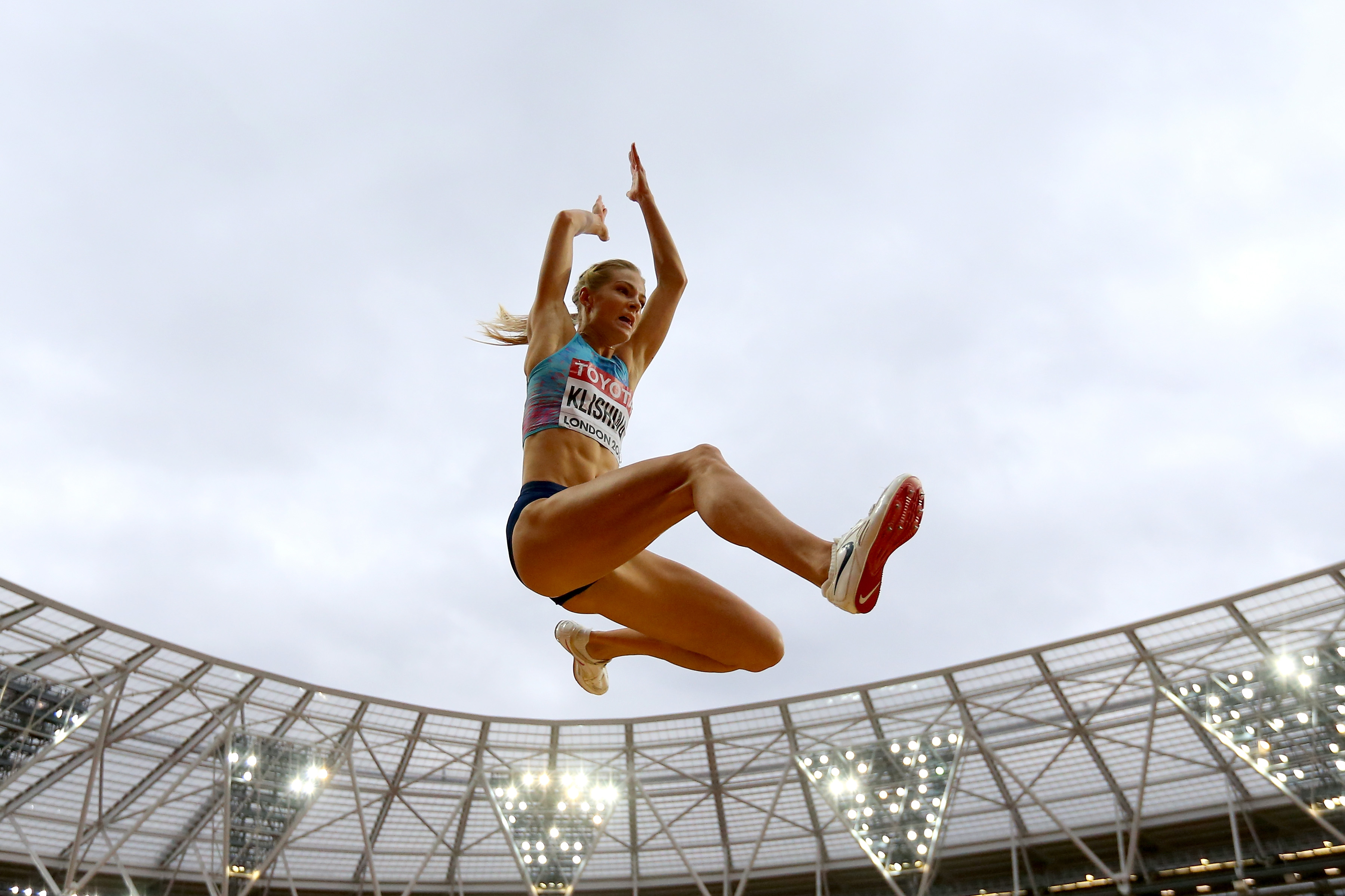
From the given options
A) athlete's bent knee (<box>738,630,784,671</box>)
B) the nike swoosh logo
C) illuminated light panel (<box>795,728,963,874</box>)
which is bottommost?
the nike swoosh logo

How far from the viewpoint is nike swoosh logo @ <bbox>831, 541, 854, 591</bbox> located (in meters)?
3.13

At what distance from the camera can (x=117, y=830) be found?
24.4m

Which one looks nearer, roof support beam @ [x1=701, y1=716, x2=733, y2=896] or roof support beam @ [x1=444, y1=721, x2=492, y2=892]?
roof support beam @ [x1=701, y1=716, x2=733, y2=896]

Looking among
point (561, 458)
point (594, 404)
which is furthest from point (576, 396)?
point (561, 458)

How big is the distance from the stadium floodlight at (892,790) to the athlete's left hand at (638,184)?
2395 centimetres

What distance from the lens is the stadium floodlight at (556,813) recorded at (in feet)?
91.0

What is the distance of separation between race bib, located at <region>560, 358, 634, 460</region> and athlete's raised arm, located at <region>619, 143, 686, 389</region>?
0.46 metres

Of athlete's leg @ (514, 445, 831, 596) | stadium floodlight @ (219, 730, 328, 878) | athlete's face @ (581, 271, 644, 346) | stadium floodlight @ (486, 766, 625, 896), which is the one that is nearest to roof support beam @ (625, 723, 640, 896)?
stadium floodlight @ (486, 766, 625, 896)

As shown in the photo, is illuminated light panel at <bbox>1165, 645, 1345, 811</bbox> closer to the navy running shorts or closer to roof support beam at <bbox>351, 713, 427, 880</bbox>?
roof support beam at <bbox>351, 713, 427, 880</bbox>

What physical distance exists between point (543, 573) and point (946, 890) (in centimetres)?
3004

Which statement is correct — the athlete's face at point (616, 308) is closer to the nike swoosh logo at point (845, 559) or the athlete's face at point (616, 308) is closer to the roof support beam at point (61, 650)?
the nike swoosh logo at point (845, 559)

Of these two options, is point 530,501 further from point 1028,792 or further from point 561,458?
point 1028,792

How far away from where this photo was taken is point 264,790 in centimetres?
2498

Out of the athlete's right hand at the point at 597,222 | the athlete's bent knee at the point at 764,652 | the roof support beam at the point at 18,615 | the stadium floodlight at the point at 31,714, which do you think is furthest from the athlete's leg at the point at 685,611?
the stadium floodlight at the point at 31,714
